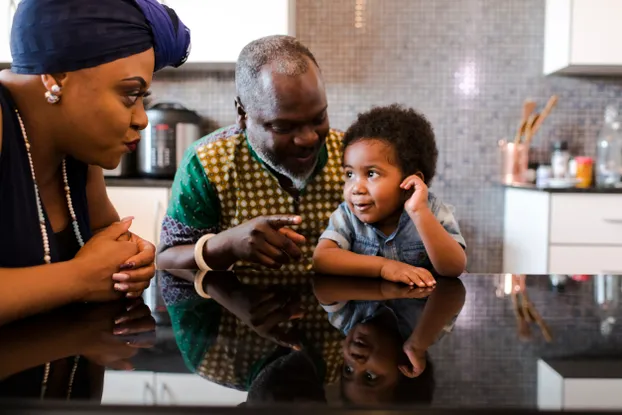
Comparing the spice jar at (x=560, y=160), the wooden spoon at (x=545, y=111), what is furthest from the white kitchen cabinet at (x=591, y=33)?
the spice jar at (x=560, y=160)

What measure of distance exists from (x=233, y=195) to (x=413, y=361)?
99 centimetres

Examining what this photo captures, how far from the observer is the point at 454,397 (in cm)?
33

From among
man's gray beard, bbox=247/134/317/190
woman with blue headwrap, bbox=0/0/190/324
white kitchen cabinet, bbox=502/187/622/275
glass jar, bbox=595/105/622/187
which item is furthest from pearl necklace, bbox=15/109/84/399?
glass jar, bbox=595/105/622/187

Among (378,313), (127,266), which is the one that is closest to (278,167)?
(127,266)

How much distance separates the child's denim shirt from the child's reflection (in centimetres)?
30

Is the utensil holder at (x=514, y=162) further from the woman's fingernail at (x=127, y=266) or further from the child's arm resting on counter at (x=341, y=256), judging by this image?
the woman's fingernail at (x=127, y=266)

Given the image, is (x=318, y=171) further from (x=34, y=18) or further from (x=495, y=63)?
(x=495, y=63)

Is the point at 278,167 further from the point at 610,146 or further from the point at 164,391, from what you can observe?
the point at 610,146

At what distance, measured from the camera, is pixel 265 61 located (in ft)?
3.85

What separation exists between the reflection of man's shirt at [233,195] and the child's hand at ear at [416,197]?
303 millimetres

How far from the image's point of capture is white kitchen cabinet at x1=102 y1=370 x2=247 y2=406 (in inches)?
12.8

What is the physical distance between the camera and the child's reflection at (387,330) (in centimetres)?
35

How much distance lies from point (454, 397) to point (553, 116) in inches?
107

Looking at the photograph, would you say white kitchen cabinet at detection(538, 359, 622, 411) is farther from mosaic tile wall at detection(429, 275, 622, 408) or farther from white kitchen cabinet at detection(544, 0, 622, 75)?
white kitchen cabinet at detection(544, 0, 622, 75)
